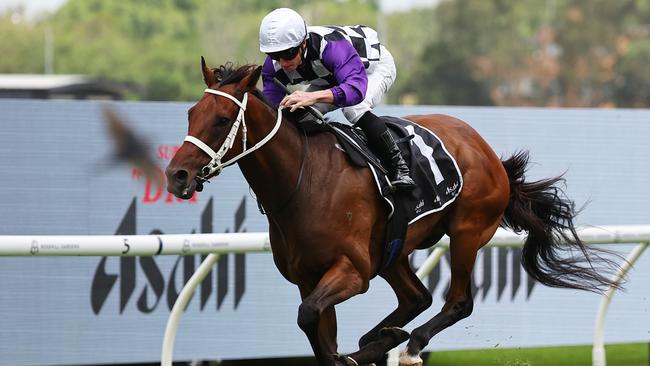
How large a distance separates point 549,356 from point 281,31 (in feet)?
13.0

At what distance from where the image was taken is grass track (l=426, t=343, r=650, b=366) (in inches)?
274

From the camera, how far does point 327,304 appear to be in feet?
13.5

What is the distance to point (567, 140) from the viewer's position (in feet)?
21.4

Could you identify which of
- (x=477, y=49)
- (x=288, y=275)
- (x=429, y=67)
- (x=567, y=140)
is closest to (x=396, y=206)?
(x=288, y=275)

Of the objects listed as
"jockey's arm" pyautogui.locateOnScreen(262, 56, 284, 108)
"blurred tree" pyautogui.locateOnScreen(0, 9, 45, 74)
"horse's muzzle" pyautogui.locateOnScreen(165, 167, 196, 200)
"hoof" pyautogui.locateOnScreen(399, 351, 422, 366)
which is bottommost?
"blurred tree" pyautogui.locateOnScreen(0, 9, 45, 74)

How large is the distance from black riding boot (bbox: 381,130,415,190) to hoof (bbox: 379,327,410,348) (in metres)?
0.57

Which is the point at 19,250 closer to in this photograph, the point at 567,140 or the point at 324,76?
→ the point at 324,76

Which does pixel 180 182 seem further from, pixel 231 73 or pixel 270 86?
pixel 270 86

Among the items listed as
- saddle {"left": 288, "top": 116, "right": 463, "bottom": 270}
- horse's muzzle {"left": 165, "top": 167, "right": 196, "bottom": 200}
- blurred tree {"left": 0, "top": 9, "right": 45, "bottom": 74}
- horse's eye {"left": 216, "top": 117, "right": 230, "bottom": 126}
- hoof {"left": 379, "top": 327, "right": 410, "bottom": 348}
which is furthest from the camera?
blurred tree {"left": 0, "top": 9, "right": 45, "bottom": 74}

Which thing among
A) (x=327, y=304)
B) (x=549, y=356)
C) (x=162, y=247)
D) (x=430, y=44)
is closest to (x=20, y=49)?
(x=430, y=44)

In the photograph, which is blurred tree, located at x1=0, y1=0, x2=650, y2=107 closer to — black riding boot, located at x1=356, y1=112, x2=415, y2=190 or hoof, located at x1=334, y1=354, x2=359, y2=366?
black riding boot, located at x1=356, y1=112, x2=415, y2=190

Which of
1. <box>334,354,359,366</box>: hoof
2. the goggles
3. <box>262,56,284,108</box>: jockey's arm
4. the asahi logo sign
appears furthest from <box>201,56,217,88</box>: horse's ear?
the asahi logo sign

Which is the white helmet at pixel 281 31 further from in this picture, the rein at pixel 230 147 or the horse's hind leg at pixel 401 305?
the horse's hind leg at pixel 401 305

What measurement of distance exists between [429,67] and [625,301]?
3170cm
